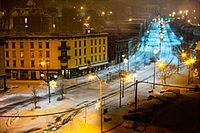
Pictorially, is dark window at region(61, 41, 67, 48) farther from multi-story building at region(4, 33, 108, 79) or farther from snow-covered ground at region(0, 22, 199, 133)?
snow-covered ground at region(0, 22, 199, 133)

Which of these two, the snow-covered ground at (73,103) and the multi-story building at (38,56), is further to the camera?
the multi-story building at (38,56)

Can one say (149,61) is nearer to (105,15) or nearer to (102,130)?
(105,15)

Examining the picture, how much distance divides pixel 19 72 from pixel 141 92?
28780 mm

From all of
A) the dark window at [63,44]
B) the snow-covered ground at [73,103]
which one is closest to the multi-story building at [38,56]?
the dark window at [63,44]

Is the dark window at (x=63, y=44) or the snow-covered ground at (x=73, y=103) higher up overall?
the dark window at (x=63, y=44)

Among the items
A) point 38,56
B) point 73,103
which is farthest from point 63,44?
point 73,103

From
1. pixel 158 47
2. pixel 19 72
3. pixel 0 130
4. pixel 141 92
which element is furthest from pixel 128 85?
pixel 158 47

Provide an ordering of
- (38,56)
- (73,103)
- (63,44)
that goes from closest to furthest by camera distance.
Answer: (73,103) < (38,56) < (63,44)

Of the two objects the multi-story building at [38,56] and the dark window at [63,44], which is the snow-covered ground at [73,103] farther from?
the dark window at [63,44]

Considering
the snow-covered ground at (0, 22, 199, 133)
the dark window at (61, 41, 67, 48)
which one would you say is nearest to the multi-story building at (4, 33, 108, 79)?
the dark window at (61, 41, 67, 48)

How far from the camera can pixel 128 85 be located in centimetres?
6950

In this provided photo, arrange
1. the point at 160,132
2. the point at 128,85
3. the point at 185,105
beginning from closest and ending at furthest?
the point at 160,132
the point at 185,105
the point at 128,85

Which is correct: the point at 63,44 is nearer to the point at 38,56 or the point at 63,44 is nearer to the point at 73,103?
the point at 38,56

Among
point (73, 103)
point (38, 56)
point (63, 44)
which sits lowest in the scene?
point (73, 103)
